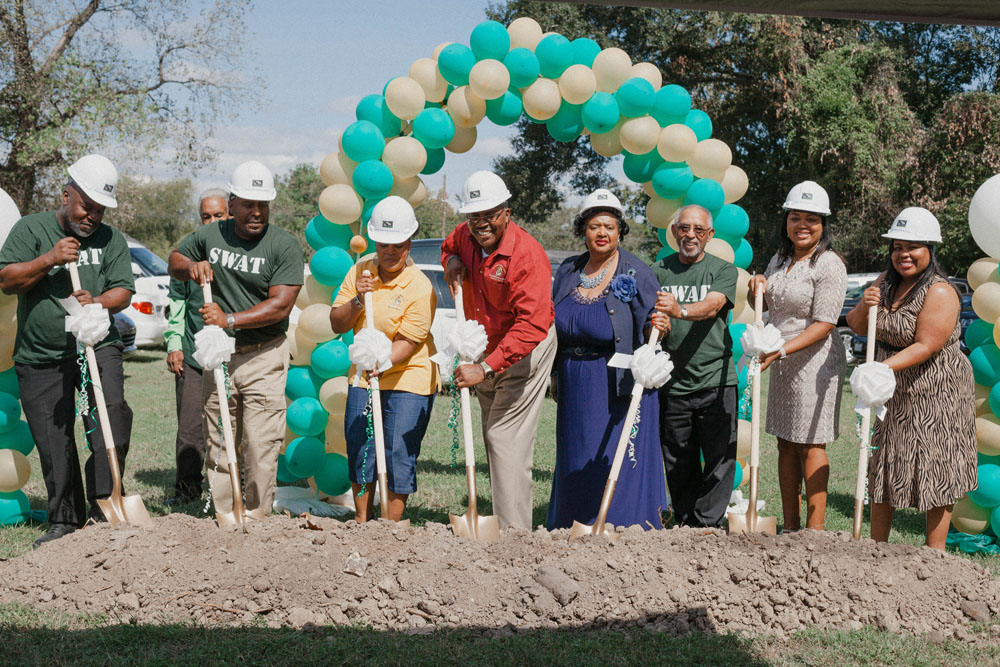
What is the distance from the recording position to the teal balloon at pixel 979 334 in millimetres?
5559

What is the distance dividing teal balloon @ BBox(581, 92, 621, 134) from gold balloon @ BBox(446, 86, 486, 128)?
0.72 m

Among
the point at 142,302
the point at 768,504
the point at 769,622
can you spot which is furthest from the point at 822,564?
the point at 142,302

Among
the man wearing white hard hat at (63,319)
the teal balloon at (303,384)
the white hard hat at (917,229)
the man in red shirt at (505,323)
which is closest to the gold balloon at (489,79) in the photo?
the man in red shirt at (505,323)

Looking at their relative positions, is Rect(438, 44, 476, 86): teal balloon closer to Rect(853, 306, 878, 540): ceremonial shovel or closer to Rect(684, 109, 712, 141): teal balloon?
Rect(684, 109, 712, 141): teal balloon

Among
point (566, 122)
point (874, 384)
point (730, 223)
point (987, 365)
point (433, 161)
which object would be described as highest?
point (566, 122)

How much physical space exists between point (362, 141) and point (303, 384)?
1.69m

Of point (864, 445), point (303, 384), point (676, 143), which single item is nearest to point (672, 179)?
point (676, 143)

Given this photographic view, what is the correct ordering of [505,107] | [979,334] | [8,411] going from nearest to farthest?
[8,411] → [979,334] → [505,107]

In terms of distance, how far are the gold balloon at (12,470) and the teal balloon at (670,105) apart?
472 centimetres

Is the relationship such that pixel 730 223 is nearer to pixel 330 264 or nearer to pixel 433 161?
pixel 433 161

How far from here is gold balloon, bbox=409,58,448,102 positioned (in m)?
5.88

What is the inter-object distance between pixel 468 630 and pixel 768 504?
3.55 metres

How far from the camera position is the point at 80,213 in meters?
4.78

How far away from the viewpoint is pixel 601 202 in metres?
4.74
